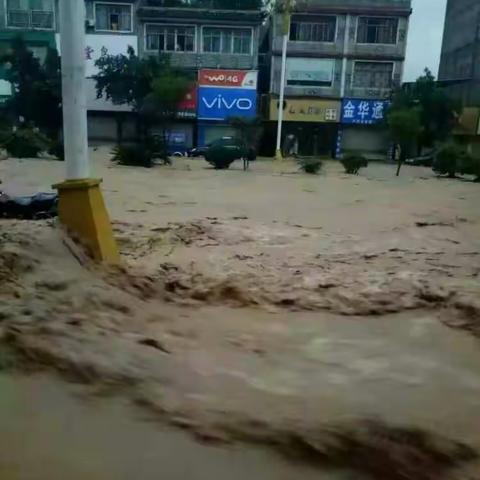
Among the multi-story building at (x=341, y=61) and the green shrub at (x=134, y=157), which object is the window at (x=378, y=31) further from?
the green shrub at (x=134, y=157)

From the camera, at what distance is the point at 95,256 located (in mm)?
5574

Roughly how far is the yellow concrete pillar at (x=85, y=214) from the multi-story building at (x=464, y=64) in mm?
25792

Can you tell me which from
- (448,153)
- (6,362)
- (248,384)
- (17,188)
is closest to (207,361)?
Answer: (248,384)

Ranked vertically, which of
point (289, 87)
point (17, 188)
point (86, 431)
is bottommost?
point (17, 188)

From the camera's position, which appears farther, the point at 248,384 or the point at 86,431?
the point at 248,384

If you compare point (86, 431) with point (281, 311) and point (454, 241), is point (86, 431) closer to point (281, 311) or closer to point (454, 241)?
point (281, 311)

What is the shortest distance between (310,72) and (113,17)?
436 inches

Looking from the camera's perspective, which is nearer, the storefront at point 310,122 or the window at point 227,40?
the window at point 227,40

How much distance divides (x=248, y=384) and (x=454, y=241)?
22.9ft

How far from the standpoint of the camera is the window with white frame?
1264 inches

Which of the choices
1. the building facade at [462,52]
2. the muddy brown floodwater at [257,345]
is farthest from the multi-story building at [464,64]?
the muddy brown floodwater at [257,345]

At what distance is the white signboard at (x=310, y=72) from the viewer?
1278 inches

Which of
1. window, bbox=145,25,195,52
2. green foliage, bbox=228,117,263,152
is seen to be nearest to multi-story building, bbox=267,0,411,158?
green foliage, bbox=228,117,263,152

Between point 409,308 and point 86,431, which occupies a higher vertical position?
point 86,431
